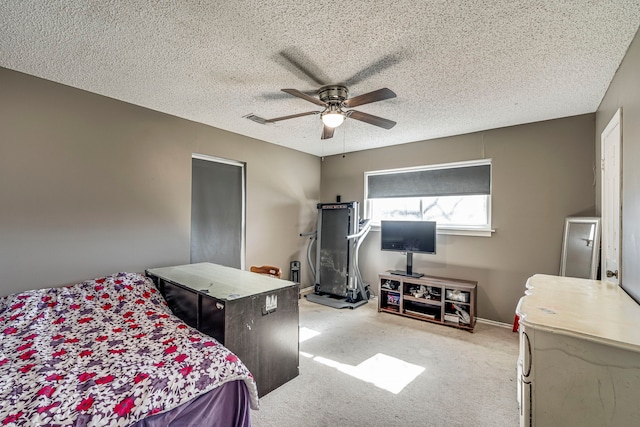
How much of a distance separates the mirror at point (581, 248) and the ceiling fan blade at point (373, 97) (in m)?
2.45

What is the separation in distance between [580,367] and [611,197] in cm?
196

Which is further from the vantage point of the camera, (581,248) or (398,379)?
(581,248)

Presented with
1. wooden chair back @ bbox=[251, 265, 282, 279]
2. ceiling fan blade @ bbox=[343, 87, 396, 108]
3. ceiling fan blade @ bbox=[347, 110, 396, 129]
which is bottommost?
wooden chair back @ bbox=[251, 265, 282, 279]

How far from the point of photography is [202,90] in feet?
8.71

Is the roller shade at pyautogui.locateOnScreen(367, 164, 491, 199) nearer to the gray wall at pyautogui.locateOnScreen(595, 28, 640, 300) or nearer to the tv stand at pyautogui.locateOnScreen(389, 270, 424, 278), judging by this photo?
the tv stand at pyautogui.locateOnScreen(389, 270, 424, 278)

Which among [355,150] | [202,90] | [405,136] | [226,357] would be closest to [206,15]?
[202,90]

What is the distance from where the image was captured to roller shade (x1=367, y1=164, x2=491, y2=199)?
3816 mm

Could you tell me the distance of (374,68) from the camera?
2.19m

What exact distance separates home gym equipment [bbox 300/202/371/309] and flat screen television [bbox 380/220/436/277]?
423mm

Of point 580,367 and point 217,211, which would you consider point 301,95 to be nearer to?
point 580,367

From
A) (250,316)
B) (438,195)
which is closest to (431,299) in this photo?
(438,195)

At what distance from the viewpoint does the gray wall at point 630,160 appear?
1698 millimetres

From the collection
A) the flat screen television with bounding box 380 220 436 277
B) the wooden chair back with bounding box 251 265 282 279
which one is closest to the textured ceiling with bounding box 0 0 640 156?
the flat screen television with bounding box 380 220 436 277

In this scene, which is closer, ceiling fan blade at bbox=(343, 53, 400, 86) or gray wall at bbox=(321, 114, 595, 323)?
ceiling fan blade at bbox=(343, 53, 400, 86)
